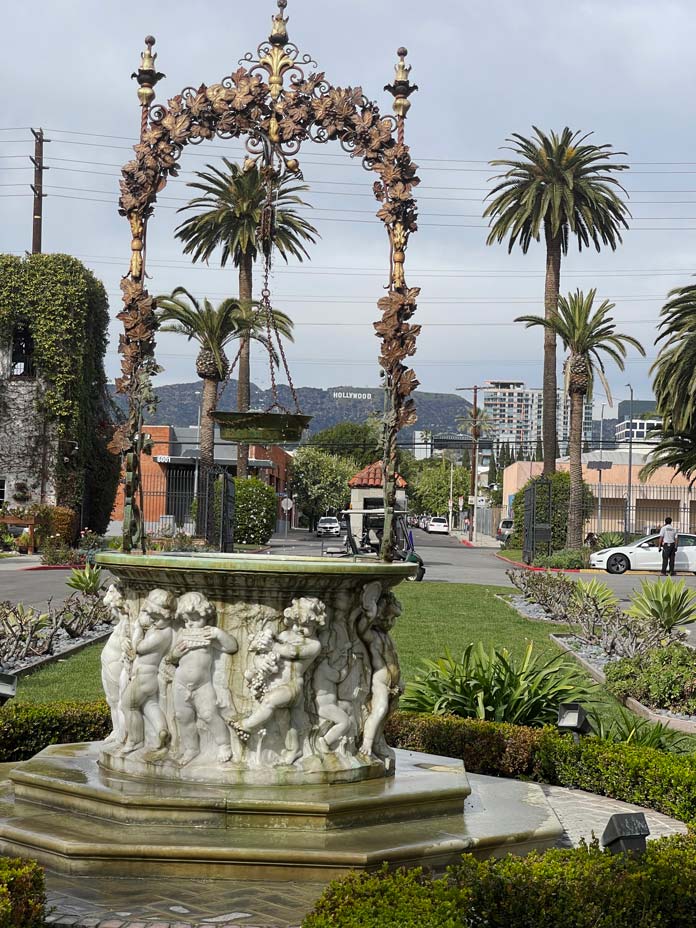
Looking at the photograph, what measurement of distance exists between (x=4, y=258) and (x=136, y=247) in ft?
101

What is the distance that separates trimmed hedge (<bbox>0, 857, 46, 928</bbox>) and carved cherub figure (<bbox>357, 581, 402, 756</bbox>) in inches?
98.2

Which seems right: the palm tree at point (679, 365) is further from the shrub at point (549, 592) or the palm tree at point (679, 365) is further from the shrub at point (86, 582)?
the shrub at point (86, 582)

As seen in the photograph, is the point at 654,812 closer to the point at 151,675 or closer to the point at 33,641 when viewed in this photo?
the point at 151,675

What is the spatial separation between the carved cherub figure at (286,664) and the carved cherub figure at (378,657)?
1.38 feet

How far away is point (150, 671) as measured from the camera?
21.7 feet

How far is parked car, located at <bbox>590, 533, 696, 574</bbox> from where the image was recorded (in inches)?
1353

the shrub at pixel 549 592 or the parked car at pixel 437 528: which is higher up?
the shrub at pixel 549 592

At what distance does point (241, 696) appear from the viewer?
6527 mm

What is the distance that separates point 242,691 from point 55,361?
31174 millimetres

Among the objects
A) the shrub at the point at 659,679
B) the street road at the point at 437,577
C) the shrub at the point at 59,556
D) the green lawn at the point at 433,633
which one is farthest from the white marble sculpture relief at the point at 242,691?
the shrub at the point at 59,556

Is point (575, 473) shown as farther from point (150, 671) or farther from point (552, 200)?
point (150, 671)

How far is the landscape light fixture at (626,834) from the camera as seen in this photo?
530 cm

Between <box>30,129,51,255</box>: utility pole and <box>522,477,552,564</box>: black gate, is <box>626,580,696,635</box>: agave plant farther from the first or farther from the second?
<box>30,129,51,255</box>: utility pole

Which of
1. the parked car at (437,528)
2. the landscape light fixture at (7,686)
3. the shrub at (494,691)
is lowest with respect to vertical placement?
the parked car at (437,528)
